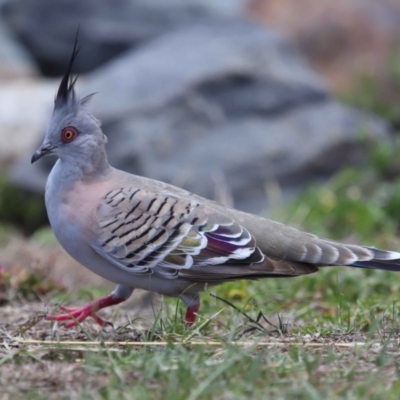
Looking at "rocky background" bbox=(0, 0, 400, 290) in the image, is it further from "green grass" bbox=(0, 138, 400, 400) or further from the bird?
"green grass" bbox=(0, 138, 400, 400)

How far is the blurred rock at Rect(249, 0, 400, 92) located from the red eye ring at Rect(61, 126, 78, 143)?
10.3 m

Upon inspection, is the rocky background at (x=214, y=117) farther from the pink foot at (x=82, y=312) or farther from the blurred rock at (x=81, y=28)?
the pink foot at (x=82, y=312)

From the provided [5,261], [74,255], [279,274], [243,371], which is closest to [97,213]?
[74,255]

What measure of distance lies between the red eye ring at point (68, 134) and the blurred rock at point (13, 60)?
11.2 meters

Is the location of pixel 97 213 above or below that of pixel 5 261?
above

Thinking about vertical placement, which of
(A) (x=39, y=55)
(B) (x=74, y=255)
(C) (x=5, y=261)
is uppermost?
(A) (x=39, y=55)

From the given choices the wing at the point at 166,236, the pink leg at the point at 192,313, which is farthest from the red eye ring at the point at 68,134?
the pink leg at the point at 192,313

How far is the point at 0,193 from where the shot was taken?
1055 cm

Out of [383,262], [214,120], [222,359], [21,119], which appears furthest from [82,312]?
[21,119]

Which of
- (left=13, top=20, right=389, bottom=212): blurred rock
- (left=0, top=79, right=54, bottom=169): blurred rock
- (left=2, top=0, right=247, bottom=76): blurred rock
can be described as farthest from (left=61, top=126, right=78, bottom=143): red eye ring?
(left=2, top=0, right=247, bottom=76): blurred rock

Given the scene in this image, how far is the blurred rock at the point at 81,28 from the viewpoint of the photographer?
14312 mm

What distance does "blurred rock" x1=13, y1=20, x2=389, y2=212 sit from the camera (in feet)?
32.0

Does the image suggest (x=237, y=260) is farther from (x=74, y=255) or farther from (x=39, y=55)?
(x=39, y=55)

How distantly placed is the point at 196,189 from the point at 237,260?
4787 millimetres
